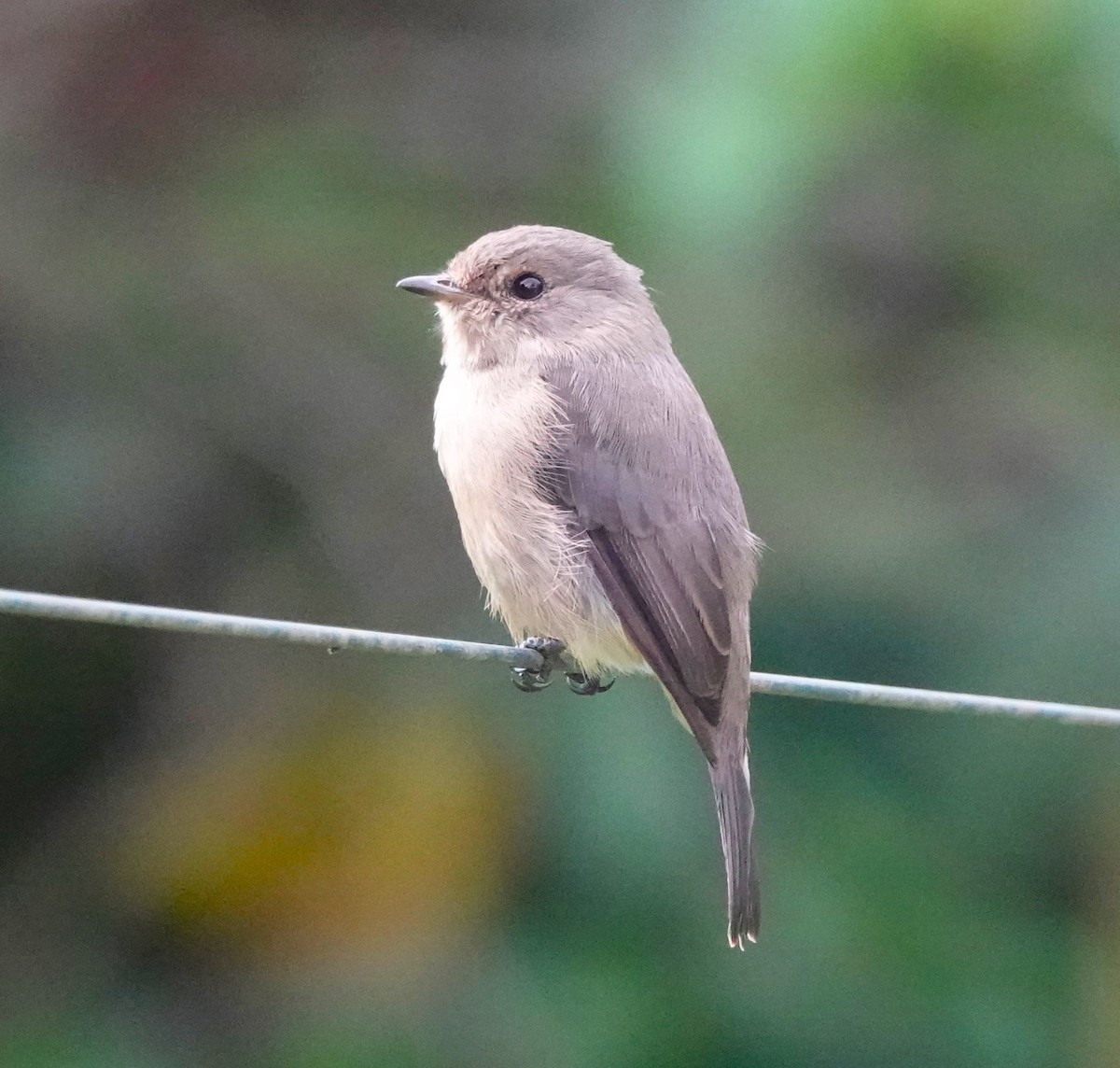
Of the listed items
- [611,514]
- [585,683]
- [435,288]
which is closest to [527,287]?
[435,288]

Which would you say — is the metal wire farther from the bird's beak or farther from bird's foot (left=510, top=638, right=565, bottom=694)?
the bird's beak

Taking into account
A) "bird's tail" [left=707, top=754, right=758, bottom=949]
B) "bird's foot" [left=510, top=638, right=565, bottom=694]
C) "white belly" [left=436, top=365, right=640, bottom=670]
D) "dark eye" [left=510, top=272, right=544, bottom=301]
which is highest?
"dark eye" [left=510, top=272, right=544, bottom=301]

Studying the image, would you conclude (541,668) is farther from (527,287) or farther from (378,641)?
(378,641)

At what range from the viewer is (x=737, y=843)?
128 inches

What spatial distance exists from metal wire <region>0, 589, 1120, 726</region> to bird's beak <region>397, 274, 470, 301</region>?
1.19 meters

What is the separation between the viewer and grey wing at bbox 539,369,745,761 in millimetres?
3250

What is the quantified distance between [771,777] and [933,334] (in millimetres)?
1281

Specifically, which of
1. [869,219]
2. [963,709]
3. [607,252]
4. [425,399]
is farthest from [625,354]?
[963,709]

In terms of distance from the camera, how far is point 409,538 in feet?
14.7

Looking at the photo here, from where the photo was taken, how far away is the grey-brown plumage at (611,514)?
3281mm

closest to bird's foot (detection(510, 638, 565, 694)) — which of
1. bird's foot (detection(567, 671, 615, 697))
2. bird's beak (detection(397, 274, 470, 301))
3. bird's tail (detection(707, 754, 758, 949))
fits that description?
bird's foot (detection(567, 671, 615, 697))

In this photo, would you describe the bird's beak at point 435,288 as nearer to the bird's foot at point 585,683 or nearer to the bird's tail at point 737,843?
the bird's foot at point 585,683

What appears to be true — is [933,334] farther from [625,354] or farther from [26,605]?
[26,605]

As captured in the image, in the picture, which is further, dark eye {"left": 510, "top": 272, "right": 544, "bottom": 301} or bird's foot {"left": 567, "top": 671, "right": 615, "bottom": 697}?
dark eye {"left": 510, "top": 272, "right": 544, "bottom": 301}
